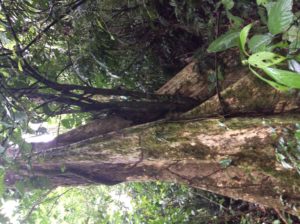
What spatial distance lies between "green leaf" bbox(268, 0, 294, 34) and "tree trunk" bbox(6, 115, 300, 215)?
83cm

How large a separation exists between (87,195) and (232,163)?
3.44 m

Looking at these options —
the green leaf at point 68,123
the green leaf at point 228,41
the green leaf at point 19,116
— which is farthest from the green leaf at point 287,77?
the green leaf at point 68,123

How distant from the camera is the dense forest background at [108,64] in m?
2.02

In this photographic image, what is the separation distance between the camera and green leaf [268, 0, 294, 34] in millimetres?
1062

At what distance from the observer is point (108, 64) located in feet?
9.33

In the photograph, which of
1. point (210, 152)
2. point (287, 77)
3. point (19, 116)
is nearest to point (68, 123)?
point (19, 116)

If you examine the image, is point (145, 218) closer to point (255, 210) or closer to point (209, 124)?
point (255, 210)

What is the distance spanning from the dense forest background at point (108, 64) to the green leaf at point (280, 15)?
550 mm

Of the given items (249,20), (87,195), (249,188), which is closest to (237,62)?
(249,20)

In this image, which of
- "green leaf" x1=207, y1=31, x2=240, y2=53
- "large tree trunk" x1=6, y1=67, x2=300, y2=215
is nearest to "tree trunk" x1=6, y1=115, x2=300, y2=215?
"large tree trunk" x1=6, y1=67, x2=300, y2=215

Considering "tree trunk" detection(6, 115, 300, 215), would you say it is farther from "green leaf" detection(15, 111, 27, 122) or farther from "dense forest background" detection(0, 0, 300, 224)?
"green leaf" detection(15, 111, 27, 122)

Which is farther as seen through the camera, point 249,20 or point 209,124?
point 209,124

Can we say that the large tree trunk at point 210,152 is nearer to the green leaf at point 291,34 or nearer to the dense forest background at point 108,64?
the dense forest background at point 108,64

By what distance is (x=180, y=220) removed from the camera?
330cm
